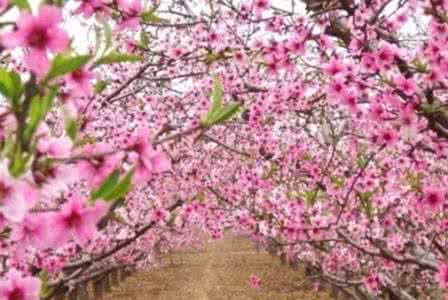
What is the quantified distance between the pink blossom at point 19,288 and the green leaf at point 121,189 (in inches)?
19.8

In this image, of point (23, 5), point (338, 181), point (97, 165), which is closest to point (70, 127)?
point (97, 165)

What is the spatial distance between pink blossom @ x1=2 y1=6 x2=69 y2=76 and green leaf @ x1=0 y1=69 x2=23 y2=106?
0.06 metres

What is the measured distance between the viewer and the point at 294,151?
9094 millimetres

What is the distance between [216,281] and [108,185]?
26843 mm

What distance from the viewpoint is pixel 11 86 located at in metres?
1.57

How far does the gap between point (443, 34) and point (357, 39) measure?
57 centimetres

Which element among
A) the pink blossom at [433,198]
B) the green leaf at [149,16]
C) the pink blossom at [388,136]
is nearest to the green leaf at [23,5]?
the green leaf at [149,16]

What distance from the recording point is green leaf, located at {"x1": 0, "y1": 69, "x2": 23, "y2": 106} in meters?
1.56

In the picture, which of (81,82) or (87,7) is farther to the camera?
(87,7)

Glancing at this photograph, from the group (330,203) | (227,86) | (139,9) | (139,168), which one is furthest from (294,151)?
(139,168)

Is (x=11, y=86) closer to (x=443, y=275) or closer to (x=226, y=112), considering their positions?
(x=226, y=112)

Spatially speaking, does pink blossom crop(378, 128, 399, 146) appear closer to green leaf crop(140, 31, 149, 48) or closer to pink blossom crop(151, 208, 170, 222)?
green leaf crop(140, 31, 149, 48)

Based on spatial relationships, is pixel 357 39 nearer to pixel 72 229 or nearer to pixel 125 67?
pixel 72 229

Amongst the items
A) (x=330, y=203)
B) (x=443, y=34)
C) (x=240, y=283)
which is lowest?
(x=240, y=283)
